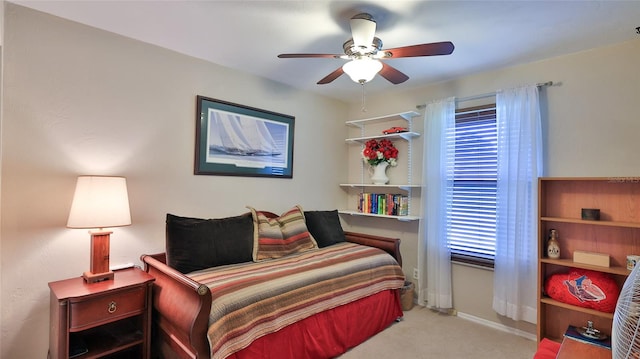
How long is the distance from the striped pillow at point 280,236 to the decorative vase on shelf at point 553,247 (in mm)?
1937

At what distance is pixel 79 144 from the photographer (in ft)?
6.99

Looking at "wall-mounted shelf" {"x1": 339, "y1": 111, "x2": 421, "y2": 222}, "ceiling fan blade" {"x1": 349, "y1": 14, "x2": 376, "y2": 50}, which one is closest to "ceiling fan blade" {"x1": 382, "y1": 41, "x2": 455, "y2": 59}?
"ceiling fan blade" {"x1": 349, "y1": 14, "x2": 376, "y2": 50}

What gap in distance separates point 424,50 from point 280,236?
186 centimetres

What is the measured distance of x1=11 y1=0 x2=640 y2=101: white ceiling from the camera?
6.21ft

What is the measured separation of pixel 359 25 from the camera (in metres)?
1.89

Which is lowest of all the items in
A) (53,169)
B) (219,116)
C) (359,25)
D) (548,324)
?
(548,324)

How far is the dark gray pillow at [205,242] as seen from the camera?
2.22 metres

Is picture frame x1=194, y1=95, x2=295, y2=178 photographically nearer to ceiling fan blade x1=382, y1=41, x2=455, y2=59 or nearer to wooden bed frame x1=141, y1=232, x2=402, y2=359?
wooden bed frame x1=141, y1=232, x2=402, y2=359

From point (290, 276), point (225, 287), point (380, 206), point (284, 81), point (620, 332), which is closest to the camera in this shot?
point (620, 332)

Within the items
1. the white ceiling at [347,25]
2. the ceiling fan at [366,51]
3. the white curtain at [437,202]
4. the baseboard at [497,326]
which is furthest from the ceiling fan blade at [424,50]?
the baseboard at [497,326]

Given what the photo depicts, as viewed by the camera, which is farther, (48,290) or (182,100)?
(182,100)

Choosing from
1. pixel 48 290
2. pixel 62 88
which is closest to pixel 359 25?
pixel 62 88

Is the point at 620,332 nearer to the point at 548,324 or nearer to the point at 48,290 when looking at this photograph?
the point at 548,324

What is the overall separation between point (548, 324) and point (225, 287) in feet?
8.36
